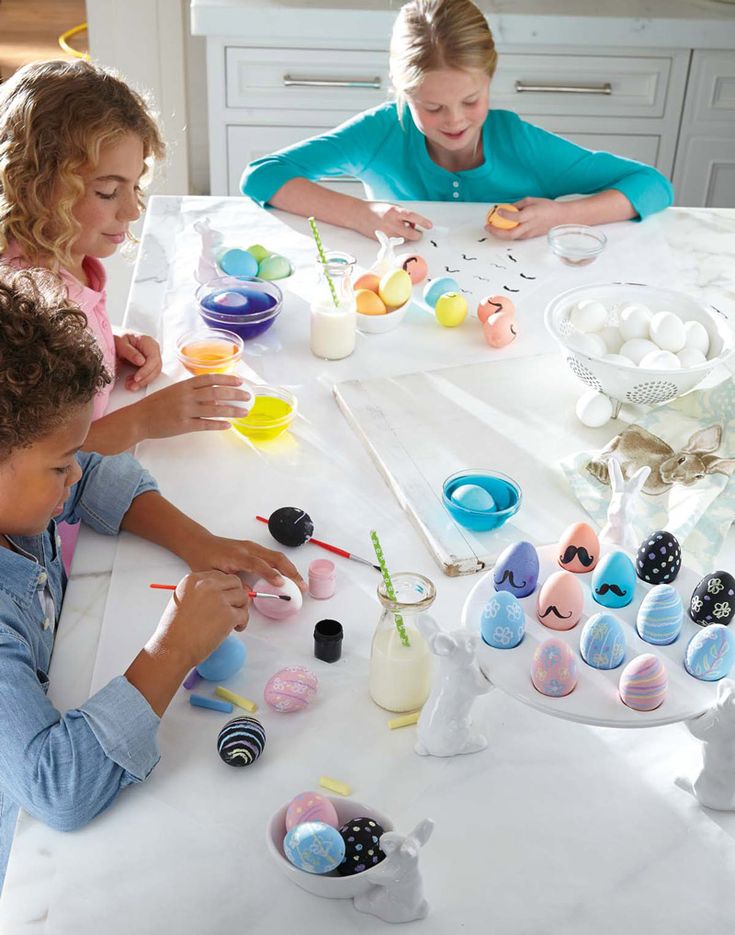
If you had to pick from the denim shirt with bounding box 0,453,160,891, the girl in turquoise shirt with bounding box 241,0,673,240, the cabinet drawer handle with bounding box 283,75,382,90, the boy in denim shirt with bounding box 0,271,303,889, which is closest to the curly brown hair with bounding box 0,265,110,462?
the boy in denim shirt with bounding box 0,271,303,889

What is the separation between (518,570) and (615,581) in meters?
0.10

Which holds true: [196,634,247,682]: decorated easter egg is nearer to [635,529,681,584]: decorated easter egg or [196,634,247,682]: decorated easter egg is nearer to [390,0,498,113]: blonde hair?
[635,529,681,584]: decorated easter egg

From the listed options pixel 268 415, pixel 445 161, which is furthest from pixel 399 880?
pixel 445 161

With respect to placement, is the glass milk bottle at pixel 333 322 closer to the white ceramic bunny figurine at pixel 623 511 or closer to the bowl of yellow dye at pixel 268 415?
the bowl of yellow dye at pixel 268 415

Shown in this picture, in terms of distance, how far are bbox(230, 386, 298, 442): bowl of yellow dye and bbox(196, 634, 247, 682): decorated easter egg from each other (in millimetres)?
436

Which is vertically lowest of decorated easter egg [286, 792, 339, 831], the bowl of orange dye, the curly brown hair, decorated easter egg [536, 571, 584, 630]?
decorated easter egg [286, 792, 339, 831]

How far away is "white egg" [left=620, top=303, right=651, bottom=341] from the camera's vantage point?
1.53m

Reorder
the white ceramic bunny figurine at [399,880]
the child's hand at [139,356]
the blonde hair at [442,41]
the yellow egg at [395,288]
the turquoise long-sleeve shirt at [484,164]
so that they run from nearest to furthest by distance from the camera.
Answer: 1. the white ceramic bunny figurine at [399,880]
2. the child's hand at [139,356]
3. the yellow egg at [395,288]
4. the blonde hair at [442,41]
5. the turquoise long-sleeve shirt at [484,164]

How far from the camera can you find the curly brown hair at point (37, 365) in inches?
39.8

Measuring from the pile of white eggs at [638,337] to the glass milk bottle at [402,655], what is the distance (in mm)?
578

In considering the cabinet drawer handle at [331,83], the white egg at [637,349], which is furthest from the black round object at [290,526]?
the cabinet drawer handle at [331,83]

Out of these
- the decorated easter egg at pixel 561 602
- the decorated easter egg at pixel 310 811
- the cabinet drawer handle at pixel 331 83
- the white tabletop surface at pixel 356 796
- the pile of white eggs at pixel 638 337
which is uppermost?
the cabinet drawer handle at pixel 331 83

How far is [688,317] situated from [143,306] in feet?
2.93

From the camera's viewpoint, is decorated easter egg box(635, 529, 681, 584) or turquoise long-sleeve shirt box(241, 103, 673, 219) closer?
decorated easter egg box(635, 529, 681, 584)
